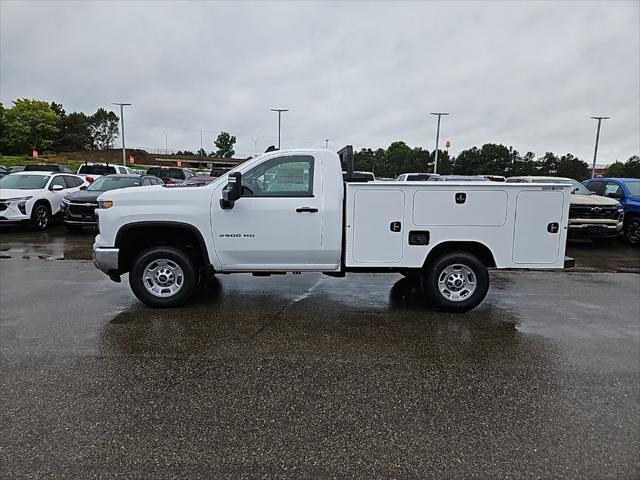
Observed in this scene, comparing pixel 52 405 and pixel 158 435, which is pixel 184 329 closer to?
pixel 52 405

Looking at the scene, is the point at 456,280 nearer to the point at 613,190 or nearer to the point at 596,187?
the point at 613,190

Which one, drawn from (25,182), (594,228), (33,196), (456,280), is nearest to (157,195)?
(456,280)

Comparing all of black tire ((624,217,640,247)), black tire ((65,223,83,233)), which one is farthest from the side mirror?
black tire ((624,217,640,247))

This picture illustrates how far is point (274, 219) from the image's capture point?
19.0 feet

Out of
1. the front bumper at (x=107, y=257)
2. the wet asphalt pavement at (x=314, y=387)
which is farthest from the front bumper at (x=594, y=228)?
the front bumper at (x=107, y=257)

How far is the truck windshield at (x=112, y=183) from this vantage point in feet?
45.5

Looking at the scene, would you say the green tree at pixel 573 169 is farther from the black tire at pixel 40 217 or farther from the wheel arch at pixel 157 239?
the wheel arch at pixel 157 239

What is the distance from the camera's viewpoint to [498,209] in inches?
227

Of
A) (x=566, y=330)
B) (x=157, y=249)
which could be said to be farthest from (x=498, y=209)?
(x=157, y=249)

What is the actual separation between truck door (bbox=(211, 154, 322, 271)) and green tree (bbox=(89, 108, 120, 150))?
12032 cm

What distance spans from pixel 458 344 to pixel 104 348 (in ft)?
12.2

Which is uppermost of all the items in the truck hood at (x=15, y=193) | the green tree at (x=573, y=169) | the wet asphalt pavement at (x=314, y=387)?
the green tree at (x=573, y=169)

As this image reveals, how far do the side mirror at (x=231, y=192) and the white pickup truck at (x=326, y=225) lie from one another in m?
0.02

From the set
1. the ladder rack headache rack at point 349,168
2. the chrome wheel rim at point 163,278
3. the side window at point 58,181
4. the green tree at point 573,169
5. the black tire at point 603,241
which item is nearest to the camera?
the chrome wheel rim at point 163,278
